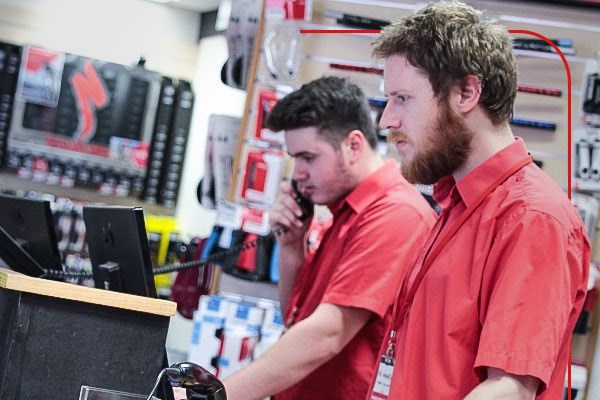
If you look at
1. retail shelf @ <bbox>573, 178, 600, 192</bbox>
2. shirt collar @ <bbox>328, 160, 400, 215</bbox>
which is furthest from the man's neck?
retail shelf @ <bbox>573, 178, 600, 192</bbox>

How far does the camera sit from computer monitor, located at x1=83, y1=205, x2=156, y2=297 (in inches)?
87.4

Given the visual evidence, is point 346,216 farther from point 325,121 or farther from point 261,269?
point 261,269

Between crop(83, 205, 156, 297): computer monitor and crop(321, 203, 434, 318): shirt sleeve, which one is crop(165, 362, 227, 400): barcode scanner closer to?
crop(83, 205, 156, 297): computer monitor

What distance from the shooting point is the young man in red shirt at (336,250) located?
9.43 feet

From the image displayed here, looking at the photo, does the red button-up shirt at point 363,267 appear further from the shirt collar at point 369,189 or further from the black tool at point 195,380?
the black tool at point 195,380

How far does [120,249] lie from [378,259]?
0.89m

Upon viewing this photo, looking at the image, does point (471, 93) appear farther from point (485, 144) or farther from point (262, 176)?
point (262, 176)

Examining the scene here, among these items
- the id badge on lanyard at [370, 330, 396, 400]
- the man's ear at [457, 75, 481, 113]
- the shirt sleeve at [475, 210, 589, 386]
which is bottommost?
the id badge on lanyard at [370, 330, 396, 400]

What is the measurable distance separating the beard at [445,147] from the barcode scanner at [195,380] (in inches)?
28.4

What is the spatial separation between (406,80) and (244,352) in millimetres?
2514

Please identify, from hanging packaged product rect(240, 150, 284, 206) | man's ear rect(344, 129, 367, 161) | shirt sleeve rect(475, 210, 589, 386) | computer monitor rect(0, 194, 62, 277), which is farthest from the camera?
hanging packaged product rect(240, 150, 284, 206)

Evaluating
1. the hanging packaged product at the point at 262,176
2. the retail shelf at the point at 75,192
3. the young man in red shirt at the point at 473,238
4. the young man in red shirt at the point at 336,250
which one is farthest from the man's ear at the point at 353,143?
the retail shelf at the point at 75,192

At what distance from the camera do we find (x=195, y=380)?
1.81 metres

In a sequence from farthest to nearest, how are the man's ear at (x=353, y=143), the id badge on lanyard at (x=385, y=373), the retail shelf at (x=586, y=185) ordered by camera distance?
1. the retail shelf at (x=586, y=185)
2. the man's ear at (x=353, y=143)
3. the id badge on lanyard at (x=385, y=373)
